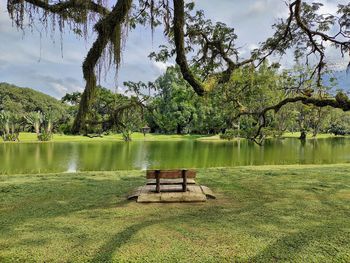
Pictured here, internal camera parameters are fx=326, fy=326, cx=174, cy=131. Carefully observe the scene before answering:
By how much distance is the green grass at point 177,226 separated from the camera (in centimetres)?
397

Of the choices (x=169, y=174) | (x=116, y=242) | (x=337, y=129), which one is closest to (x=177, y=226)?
(x=116, y=242)

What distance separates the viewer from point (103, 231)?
475 centimetres

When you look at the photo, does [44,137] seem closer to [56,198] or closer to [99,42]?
[56,198]

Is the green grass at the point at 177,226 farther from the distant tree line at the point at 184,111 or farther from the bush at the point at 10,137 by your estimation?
the bush at the point at 10,137

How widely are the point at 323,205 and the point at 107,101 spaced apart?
496 centimetres

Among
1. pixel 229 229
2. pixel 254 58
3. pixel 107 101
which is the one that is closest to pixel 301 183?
pixel 254 58

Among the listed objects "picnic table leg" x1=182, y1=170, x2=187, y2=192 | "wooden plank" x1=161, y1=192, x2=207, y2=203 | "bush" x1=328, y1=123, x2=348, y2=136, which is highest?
"bush" x1=328, y1=123, x2=348, y2=136

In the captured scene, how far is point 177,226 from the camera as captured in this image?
4949mm

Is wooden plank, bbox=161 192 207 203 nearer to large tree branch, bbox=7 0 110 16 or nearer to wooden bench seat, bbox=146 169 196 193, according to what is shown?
wooden bench seat, bbox=146 169 196 193

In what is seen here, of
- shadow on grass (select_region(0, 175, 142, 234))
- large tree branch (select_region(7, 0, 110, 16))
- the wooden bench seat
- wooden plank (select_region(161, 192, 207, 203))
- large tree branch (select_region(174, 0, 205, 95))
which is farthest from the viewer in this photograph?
the wooden bench seat

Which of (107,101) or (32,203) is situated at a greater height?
(107,101)

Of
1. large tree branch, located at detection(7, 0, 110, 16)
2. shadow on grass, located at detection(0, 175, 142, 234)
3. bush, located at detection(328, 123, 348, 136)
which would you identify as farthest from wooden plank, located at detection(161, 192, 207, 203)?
bush, located at detection(328, 123, 348, 136)

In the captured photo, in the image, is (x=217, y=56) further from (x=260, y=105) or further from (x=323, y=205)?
(x=260, y=105)

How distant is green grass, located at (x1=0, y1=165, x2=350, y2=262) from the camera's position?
3.97 m
